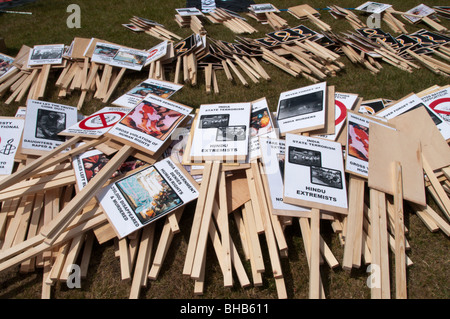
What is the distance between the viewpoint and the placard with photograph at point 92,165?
399cm

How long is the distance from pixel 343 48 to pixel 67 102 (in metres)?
6.55

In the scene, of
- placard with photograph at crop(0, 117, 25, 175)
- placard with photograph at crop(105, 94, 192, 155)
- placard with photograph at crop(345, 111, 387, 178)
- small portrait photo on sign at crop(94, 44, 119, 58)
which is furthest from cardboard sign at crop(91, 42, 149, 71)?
placard with photograph at crop(345, 111, 387, 178)

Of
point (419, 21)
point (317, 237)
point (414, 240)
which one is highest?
point (419, 21)

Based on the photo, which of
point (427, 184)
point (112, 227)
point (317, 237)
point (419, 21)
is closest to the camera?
point (317, 237)

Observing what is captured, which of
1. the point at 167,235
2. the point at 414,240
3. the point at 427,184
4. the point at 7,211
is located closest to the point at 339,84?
the point at 427,184

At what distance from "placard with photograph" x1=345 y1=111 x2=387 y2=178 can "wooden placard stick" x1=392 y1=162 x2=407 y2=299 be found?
37 cm

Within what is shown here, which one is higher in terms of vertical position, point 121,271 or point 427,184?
point 427,184

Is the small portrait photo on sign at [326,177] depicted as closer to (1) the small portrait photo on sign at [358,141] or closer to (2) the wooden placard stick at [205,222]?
(1) the small portrait photo on sign at [358,141]

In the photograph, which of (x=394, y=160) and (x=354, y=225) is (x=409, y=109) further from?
(x=354, y=225)

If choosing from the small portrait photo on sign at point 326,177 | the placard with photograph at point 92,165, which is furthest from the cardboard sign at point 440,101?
the placard with photograph at point 92,165

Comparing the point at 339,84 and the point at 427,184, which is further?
the point at 339,84

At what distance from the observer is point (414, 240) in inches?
152

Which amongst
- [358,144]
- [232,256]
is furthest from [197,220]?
[358,144]
